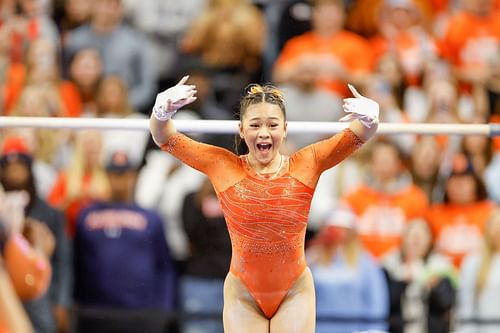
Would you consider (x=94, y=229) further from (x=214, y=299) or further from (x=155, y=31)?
(x=155, y=31)

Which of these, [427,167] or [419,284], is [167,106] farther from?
[427,167]

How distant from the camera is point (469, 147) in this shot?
11.0 metres

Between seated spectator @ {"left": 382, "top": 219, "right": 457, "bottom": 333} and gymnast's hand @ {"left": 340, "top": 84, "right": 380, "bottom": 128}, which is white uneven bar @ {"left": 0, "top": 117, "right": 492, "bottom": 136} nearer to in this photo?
gymnast's hand @ {"left": 340, "top": 84, "right": 380, "bottom": 128}

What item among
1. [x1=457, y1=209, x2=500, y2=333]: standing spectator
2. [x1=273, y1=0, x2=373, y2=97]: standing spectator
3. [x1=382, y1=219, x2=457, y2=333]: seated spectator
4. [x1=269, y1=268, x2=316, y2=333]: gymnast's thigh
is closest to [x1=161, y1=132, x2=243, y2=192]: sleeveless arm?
[x1=269, y1=268, x2=316, y2=333]: gymnast's thigh

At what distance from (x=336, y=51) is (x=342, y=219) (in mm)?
2120

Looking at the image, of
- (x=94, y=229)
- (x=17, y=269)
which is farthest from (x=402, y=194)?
(x=17, y=269)

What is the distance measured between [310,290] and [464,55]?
5672 millimetres

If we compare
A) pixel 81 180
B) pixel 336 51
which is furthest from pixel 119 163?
pixel 336 51

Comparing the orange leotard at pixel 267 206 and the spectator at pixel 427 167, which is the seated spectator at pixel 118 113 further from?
the orange leotard at pixel 267 206

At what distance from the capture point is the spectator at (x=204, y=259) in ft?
33.2

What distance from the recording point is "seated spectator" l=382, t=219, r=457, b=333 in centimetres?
963

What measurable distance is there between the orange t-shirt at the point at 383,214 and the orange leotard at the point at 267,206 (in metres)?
3.72

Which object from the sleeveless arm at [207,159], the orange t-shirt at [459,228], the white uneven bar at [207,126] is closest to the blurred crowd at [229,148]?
the orange t-shirt at [459,228]

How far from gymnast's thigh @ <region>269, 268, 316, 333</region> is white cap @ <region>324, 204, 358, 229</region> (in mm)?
3316
